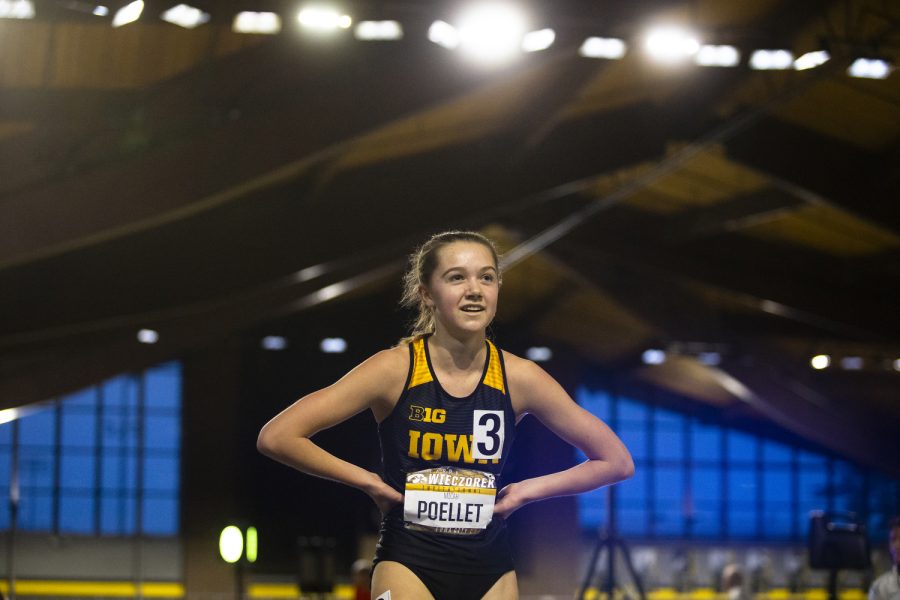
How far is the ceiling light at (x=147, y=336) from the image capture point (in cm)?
1593

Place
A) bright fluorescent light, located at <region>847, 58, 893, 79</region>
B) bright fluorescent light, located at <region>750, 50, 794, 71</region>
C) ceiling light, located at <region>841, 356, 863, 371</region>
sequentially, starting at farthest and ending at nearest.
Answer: ceiling light, located at <region>841, 356, 863, 371</region> < bright fluorescent light, located at <region>847, 58, 893, 79</region> < bright fluorescent light, located at <region>750, 50, 794, 71</region>

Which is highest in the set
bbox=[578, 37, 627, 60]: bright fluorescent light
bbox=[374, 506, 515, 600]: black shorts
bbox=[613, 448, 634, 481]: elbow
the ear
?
bbox=[578, 37, 627, 60]: bright fluorescent light

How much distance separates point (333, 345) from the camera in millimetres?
30562

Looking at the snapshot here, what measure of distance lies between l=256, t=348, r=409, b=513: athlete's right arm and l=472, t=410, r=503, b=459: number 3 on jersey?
0.22 metres

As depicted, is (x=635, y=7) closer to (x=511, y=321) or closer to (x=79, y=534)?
(x=511, y=321)

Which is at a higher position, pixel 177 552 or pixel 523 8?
pixel 523 8

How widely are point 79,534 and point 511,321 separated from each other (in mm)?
13936

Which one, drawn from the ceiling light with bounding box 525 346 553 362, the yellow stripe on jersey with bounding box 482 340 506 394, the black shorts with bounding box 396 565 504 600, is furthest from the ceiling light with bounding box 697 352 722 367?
the black shorts with bounding box 396 565 504 600

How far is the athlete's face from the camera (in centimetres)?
296

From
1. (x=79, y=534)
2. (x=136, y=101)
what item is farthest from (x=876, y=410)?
(x=136, y=101)

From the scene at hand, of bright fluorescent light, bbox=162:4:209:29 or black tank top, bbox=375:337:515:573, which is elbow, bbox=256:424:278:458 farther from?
bright fluorescent light, bbox=162:4:209:29

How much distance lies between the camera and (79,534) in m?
32.8

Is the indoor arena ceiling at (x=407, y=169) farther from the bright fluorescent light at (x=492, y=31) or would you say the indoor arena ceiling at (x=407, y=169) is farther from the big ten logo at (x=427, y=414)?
the big ten logo at (x=427, y=414)

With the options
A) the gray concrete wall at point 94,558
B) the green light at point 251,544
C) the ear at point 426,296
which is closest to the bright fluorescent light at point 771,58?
the green light at point 251,544
